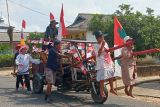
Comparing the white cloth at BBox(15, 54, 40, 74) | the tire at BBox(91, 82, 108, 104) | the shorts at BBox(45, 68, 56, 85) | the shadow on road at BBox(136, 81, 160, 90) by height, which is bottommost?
the shadow on road at BBox(136, 81, 160, 90)

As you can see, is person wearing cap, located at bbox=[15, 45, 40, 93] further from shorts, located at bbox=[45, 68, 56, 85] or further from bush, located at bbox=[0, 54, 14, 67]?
bush, located at bbox=[0, 54, 14, 67]

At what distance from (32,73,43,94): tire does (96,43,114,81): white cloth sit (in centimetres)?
304

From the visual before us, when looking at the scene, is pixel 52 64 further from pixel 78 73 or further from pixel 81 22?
pixel 81 22

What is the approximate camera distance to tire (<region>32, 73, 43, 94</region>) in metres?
13.1

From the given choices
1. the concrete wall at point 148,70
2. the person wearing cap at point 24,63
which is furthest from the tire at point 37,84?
the concrete wall at point 148,70

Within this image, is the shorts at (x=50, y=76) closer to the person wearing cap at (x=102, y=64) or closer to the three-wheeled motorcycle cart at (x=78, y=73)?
the three-wheeled motorcycle cart at (x=78, y=73)

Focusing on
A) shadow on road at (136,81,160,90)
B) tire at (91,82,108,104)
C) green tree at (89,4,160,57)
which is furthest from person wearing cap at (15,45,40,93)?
green tree at (89,4,160,57)

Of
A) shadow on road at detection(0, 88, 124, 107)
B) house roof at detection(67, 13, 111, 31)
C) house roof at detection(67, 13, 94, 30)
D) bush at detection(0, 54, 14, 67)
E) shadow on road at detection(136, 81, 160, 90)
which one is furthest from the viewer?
house roof at detection(67, 13, 94, 30)

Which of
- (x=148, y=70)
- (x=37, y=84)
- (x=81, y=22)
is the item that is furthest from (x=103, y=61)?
(x=81, y=22)

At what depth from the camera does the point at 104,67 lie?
10.5 meters

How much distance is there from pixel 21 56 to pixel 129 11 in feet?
62.6

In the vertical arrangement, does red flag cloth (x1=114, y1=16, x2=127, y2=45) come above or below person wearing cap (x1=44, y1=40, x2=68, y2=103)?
above

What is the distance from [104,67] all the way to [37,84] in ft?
11.6

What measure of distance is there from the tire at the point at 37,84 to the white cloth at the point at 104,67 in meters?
3.04
